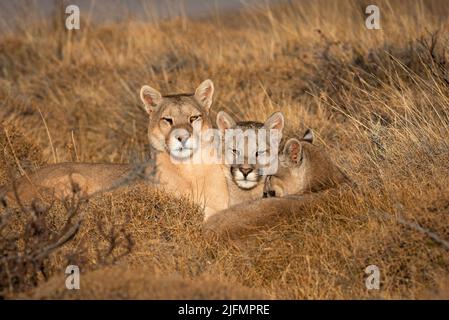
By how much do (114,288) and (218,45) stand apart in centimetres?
974

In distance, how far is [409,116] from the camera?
873cm

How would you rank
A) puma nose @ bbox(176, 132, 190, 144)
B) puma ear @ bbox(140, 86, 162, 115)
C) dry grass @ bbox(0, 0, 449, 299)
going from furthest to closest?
puma ear @ bbox(140, 86, 162, 115)
puma nose @ bbox(176, 132, 190, 144)
dry grass @ bbox(0, 0, 449, 299)

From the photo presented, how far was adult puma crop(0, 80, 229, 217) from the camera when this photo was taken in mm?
8211

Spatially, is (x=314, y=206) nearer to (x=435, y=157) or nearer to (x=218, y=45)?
(x=435, y=157)

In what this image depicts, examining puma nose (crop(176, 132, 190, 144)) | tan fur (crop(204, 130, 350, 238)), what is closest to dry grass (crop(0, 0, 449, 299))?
tan fur (crop(204, 130, 350, 238))

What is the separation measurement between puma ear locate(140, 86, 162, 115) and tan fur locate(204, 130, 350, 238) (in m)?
1.54

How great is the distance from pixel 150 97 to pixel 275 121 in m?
1.39

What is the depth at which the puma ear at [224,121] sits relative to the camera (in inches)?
335

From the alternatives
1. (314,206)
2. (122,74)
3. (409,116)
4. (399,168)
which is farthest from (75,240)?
(122,74)

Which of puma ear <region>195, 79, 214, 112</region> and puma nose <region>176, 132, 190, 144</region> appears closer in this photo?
puma nose <region>176, 132, 190, 144</region>

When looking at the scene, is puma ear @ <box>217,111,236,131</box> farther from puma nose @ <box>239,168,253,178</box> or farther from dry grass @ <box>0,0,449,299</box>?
dry grass @ <box>0,0,449,299</box>

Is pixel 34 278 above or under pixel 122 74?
under

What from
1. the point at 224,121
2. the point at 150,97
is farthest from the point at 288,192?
the point at 150,97

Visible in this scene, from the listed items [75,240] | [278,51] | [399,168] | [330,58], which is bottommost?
[75,240]
